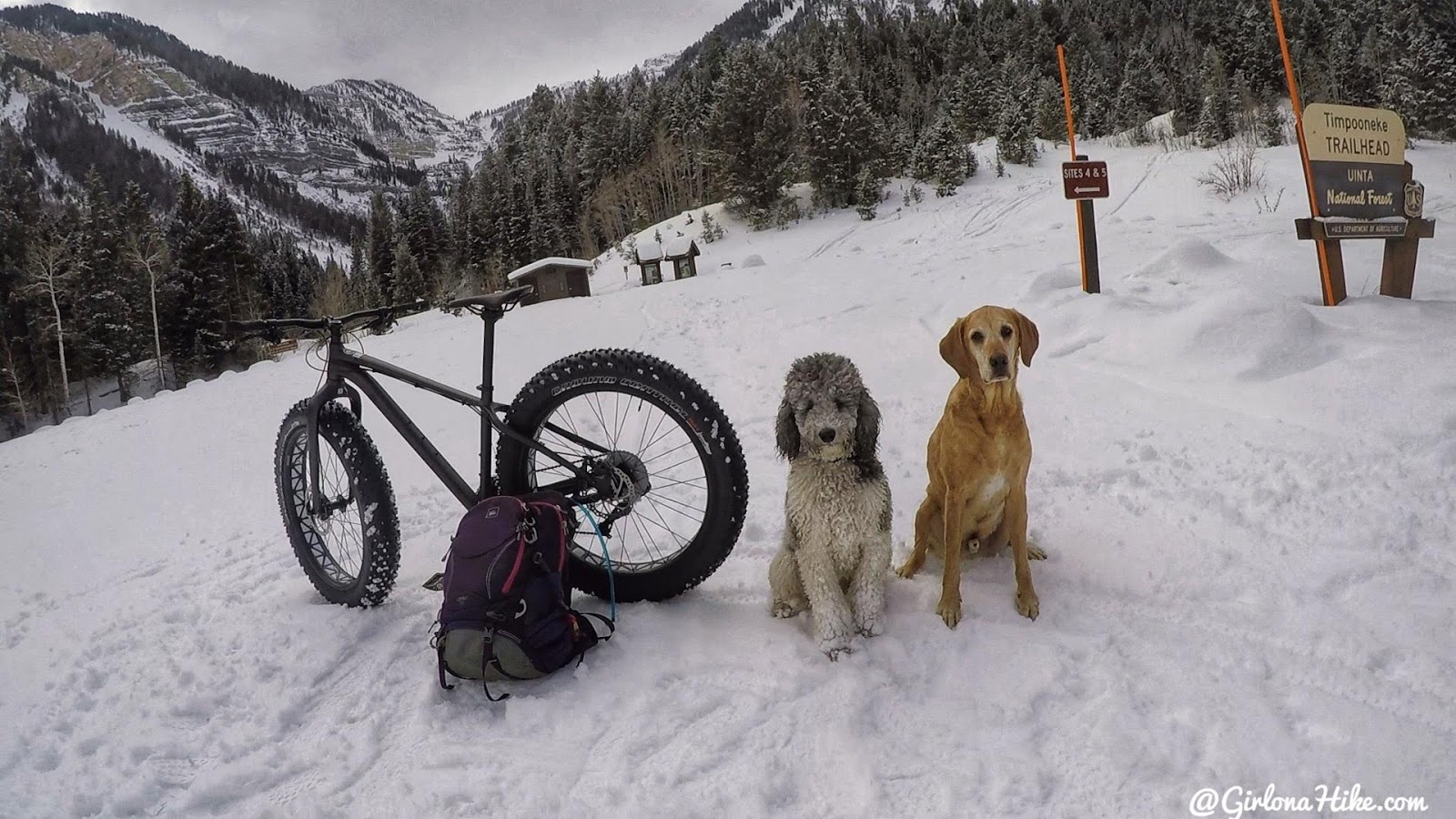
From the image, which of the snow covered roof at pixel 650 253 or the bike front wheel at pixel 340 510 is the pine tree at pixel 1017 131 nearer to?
the snow covered roof at pixel 650 253

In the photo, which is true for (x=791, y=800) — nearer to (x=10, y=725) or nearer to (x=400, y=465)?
(x=10, y=725)

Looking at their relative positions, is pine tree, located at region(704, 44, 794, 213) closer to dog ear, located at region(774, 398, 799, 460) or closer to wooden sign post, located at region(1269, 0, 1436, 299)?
wooden sign post, located at region(1269, 0, 1436, 299)

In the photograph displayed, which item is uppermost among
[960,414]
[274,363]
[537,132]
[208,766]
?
[537,132]

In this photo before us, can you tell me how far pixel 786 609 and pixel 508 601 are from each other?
41.6 inches

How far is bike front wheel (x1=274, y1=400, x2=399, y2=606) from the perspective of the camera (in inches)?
100

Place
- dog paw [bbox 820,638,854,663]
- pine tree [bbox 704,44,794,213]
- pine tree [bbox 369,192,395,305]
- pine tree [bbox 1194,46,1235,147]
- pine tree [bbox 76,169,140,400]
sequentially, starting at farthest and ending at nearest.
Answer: pine tree [bbox 369,192,395,305] → pine tree [bbox 704,44,794,213] → pine tree [bbox 76,169,140,400] → pine tree [bbox 1194,46,1235,147] → dog paw [bbox 820,638,854,663]

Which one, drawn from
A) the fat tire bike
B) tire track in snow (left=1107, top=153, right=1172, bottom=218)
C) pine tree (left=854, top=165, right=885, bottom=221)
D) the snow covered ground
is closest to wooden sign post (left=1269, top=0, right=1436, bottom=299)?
the snow covered ground

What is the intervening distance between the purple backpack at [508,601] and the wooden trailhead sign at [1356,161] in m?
6.68

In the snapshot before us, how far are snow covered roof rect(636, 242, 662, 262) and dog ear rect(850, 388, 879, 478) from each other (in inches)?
849

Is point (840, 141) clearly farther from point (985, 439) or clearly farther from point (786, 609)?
point (786, 609)

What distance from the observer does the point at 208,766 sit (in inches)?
73.3

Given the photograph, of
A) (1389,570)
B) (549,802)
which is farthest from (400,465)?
(1389,570)

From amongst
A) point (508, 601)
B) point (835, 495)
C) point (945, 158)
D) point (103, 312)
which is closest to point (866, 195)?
point (945, 158)

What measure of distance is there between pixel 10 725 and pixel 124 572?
5.14 ft
